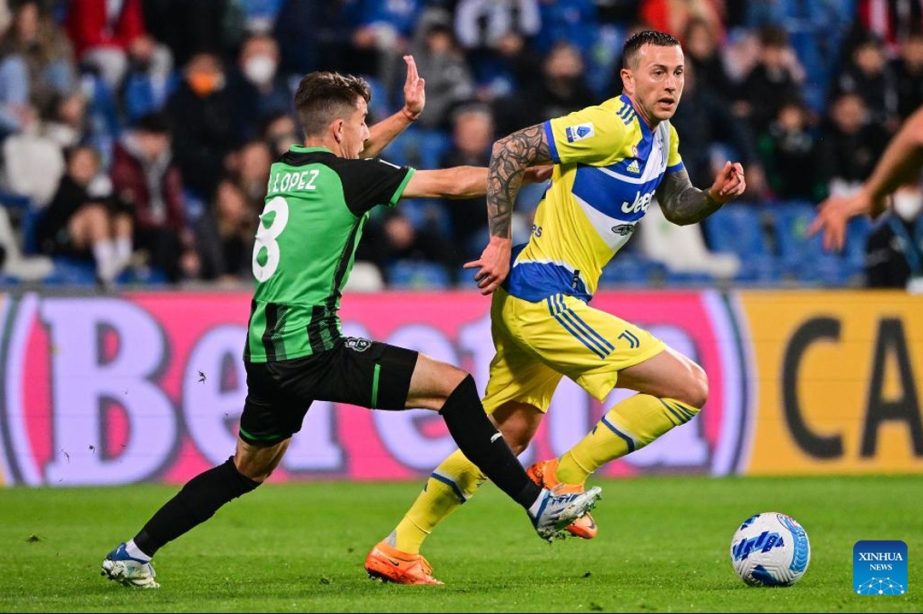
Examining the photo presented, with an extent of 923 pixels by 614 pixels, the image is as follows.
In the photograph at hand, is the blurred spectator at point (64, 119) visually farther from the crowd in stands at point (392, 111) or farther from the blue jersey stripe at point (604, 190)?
the blue jersey stripe at point (604, 190)

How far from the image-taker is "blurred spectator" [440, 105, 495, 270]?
15.3m

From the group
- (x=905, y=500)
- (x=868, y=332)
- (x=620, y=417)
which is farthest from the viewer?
(x=868, y=332)

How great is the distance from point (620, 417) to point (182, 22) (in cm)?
1062

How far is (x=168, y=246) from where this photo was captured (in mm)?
14312

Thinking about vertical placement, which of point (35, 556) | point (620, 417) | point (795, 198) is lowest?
point (35, 556)

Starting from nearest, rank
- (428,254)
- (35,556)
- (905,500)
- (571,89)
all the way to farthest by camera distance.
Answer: (35,556) < (905,500) < (428,254) < (571,89)

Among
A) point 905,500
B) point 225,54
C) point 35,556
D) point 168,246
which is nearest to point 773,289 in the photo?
point 905,500

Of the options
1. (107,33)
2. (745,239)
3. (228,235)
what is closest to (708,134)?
(745,239)

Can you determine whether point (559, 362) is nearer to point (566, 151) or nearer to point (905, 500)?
point (566, 151)

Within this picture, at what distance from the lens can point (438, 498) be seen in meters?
7.89

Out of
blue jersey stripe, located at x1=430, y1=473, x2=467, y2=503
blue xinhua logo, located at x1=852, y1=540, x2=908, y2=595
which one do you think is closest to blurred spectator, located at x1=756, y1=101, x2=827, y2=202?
blue jersey stripe, located at x1=430, y1=473, x2=467, y2=503

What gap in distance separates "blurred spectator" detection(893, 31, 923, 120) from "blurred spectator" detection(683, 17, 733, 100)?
2.06m

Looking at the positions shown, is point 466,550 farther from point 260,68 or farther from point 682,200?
point 260,68

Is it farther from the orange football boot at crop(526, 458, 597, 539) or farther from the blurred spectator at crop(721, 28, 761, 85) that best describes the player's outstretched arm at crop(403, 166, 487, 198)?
the blurred spectator at crop(721, 28, 761, 85)
